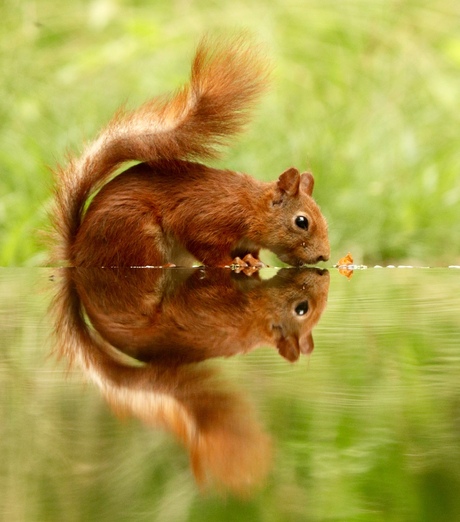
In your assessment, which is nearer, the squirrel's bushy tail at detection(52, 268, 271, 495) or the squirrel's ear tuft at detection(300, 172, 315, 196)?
Answer: the squirrel's bushy tail at detection(52, 268, 271, 495)

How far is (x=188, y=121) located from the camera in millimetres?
3293

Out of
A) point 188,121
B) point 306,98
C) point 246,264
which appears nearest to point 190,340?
point 188,121

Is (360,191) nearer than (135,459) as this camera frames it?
No

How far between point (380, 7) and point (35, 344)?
4986 mm

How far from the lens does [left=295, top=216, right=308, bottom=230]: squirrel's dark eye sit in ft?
11.6

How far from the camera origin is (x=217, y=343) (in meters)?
1.42

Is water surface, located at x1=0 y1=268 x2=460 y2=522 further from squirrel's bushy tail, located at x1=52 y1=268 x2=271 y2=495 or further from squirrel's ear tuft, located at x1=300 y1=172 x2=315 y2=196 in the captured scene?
squirrel's ear tuft, located at x1=300 y1=172 x2=315 y2=196

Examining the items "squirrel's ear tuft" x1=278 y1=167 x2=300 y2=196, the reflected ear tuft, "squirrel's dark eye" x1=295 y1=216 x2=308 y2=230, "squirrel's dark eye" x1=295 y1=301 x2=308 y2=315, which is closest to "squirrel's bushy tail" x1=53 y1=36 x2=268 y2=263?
"squirrel's ear tuft" x1=278 y1=167 x2=300 y2=196

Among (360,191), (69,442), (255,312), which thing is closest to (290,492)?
(69,442)

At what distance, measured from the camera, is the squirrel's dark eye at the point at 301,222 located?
139 inches

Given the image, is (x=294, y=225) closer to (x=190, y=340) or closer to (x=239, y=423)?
(x=190, y=340)

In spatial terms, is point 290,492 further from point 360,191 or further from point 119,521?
Answer: point 360,191

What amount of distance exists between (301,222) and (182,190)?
48 cm

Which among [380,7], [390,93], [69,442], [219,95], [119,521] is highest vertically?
[380,7]
